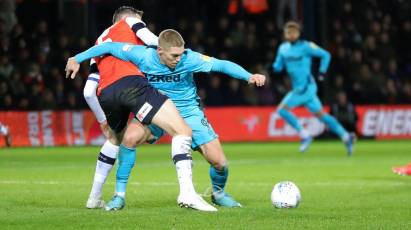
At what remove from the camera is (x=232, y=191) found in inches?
428

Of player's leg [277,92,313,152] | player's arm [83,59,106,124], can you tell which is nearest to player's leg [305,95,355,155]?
player's leg [277,92,313,152]

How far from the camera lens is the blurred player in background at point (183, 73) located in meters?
8.55

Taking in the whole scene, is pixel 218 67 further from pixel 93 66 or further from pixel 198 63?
pixel 93 66

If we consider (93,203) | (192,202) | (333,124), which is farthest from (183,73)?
(333,124)

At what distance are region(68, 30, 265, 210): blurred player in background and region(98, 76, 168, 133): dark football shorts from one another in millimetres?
200

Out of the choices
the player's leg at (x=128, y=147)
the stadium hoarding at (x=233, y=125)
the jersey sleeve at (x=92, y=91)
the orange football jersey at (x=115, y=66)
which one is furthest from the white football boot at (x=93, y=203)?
the stadium hoarding at (x=233, y=125)

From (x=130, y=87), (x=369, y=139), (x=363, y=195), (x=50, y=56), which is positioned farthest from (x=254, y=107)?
(x=130, y=87)

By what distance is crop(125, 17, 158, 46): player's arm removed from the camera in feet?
30.0

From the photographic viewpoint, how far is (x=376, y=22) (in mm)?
26781

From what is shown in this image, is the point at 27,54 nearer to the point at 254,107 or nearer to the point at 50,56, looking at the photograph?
the point at 50,56

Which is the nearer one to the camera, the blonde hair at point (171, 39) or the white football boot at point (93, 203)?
the blonde hair at point (171, 39)

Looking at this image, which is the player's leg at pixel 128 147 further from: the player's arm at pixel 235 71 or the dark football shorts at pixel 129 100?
the player's arm at pixel 235 71

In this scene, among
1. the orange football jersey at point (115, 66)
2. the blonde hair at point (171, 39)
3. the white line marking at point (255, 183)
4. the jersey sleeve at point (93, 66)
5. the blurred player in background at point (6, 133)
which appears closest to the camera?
the blonde hair at point (171, 39)

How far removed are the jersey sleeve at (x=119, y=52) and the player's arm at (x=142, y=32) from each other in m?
0.24
